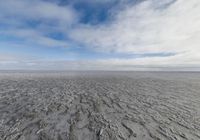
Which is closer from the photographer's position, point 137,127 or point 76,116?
point 137,127

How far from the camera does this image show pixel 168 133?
7691 millimetres

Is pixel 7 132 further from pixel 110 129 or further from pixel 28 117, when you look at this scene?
pixel 110 129

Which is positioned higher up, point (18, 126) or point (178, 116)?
point (18, 126)

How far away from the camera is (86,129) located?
8109mm

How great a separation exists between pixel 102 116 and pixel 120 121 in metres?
1.82

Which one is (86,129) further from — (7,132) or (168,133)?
(168,133)

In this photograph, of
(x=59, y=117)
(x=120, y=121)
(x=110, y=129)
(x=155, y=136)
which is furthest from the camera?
(x=59, y=117)

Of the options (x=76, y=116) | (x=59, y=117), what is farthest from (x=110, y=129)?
(x=59, y=117)

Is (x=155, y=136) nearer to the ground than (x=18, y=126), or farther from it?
nearer to the ground

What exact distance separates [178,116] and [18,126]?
47.7 feet

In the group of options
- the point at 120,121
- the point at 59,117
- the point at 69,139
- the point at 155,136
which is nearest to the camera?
the point at 69,139

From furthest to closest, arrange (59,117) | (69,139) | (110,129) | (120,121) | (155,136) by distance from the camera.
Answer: (59,117) < (120,121) < (110,129) < (155,136) < (69,139)

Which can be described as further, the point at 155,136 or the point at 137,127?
the point at 137,127

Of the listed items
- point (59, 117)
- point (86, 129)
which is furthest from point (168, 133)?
point (59, 117)
